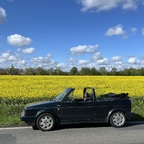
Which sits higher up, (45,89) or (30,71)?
(30,71)

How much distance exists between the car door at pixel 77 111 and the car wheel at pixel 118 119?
2.09 feet

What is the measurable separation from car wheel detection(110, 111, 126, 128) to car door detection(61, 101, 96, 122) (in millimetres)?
639

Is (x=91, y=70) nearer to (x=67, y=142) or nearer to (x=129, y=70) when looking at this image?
(x=129, y=70)

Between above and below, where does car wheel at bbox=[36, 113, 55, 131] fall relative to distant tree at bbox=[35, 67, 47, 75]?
below

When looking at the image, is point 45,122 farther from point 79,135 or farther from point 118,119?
point 118,119

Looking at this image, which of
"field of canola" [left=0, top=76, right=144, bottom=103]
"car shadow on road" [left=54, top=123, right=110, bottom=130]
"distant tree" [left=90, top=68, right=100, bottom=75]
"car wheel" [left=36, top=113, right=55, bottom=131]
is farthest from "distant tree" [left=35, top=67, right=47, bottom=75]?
"car wheel" [left=36, top=113, right=55, bottom=131]

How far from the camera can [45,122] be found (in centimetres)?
991

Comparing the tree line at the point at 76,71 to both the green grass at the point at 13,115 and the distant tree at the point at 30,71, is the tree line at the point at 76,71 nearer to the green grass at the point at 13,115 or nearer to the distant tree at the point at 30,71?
the distant tree at the point at 30,71

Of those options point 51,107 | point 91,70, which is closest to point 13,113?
point 51,107

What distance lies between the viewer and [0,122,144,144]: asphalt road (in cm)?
803

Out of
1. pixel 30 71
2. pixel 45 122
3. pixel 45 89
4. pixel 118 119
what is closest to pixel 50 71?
pixel 30 71

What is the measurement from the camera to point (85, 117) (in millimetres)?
10203

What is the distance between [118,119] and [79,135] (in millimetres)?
1989

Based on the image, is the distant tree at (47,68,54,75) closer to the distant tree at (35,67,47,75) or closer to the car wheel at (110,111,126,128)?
the distant tree at (35,67,47,75)
